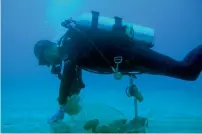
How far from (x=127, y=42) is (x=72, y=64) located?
0.90 meters

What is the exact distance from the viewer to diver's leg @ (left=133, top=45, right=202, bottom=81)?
4.63 m

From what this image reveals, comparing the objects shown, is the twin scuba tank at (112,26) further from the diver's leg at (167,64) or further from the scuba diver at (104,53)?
the diver's leg at (167,64)

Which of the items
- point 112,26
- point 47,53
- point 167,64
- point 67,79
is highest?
point 112,26

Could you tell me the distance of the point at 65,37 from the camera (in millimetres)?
4516

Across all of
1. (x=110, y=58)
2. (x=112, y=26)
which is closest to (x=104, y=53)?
(x=110, y=58)

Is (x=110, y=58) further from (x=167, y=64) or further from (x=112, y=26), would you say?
(x=167, y=64)

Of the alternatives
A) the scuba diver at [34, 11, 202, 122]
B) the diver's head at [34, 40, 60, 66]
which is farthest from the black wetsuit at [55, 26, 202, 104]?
the diver's head at [34, 40, 60, 66]

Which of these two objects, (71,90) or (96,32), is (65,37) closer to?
(96,32)

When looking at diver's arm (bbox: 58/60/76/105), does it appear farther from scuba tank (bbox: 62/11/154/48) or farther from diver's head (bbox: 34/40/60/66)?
scuba tank (bbox: 62/11/154/48)

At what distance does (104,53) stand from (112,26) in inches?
18.8

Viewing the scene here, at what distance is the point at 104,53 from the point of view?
4512mm

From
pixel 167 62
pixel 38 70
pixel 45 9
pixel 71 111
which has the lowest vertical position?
pixel 71 111

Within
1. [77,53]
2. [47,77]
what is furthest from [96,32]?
[47,77]

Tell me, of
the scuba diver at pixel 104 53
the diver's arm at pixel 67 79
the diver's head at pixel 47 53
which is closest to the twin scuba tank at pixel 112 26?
the scuba diver at pixel 104 53
